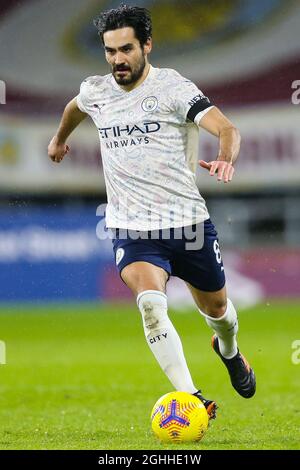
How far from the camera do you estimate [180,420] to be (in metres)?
5.56

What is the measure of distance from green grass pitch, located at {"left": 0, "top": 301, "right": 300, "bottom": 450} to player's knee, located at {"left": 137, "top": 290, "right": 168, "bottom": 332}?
25.8 inches

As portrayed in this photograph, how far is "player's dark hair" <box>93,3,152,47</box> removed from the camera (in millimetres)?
6090

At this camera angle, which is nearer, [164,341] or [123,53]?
[164,341]

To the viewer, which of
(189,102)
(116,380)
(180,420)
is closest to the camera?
(180,420)

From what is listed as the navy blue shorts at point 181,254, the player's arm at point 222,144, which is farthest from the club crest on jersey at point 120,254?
the player's arm at point 222,144

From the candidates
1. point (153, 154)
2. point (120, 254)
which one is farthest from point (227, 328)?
point (153, 154)

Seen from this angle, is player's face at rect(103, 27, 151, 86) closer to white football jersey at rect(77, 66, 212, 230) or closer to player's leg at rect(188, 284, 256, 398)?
white football jersey at rect(77, 66, 212, 230)

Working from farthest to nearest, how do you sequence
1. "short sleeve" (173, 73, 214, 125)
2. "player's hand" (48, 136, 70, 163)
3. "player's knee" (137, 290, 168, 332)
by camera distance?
"player's hand" (48, 136, 70, 163), "short sleeve" (173, 73, 214, 125), "player's knee" (137, 290, 168, 332)

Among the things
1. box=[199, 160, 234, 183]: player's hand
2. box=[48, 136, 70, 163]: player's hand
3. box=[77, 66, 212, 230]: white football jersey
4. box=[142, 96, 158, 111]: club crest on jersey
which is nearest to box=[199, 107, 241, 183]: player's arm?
box=[199, 160, 234, 183]: player's hand

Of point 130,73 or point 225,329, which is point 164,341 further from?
point 130,73

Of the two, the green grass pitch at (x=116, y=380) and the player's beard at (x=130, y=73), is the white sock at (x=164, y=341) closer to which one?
the green grass pitch at (x=116, y=380)

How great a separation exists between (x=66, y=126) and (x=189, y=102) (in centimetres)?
119

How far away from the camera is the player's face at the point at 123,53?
238 inches
